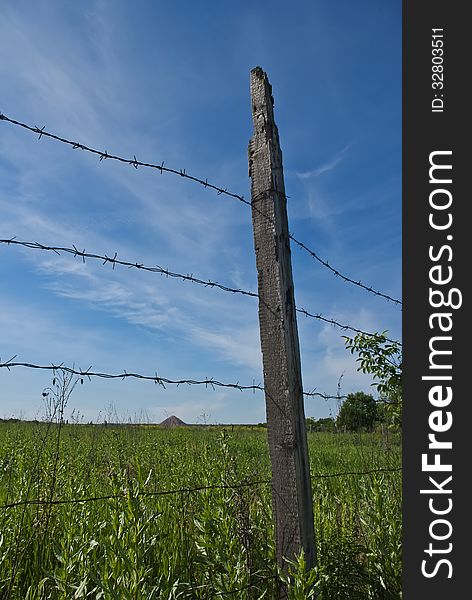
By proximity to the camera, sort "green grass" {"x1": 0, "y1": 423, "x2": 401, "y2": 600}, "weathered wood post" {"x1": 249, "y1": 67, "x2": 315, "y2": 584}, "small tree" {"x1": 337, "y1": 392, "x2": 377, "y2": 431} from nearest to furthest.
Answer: "green grass" {"x1": 0, "y1": 423, "x2": 401, "y2": 600} < "weathered wood post" {"x1": 249, "y1": 67, "x2": 315, "y2": 584} < "small tree" {"x1": 337, "y1": 392, "x2": 377, "y2": 431}

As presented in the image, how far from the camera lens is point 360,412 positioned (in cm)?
744

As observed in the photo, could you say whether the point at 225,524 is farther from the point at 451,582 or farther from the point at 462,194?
the point at 462,194

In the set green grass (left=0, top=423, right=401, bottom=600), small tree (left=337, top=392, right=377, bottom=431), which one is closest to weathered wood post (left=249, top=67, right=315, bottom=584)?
green grass (left=0, top=423, right=401, bottom=600)

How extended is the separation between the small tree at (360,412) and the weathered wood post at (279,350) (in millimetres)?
1702

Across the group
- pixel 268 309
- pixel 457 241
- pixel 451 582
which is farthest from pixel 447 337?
pixel 451 582

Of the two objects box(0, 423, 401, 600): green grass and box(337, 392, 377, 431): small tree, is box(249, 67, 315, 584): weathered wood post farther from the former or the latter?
box(337, 392, 377, 431): small tree

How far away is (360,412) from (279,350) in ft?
17.1

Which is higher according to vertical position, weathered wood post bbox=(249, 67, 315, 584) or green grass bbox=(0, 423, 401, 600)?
weathered wood post bbox=(249, 67, 315, 584)

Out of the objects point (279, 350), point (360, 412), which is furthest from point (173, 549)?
point (360, 412)

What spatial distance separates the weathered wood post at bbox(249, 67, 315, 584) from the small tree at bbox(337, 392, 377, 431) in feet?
5.58

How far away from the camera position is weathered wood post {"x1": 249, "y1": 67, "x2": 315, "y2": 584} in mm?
2549

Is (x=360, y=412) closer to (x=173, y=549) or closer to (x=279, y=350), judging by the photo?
(x=173, y=549)

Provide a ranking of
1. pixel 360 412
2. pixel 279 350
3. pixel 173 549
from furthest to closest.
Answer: pixel 360 412 < pixel 173 549 < pixel 279 350

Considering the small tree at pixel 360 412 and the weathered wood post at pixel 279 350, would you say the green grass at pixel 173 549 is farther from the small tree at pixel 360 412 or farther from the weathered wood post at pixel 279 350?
the small tree at pixel 360 412
